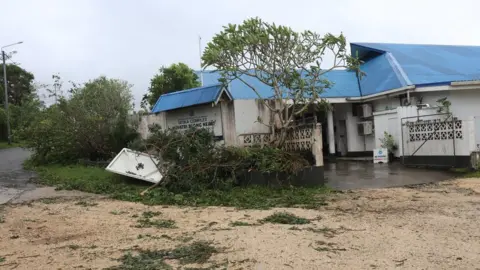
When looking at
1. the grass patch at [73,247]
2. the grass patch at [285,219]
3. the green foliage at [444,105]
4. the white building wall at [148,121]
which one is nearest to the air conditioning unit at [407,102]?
the green foliage at [444,105]

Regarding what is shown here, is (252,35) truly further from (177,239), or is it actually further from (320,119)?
(320,119)

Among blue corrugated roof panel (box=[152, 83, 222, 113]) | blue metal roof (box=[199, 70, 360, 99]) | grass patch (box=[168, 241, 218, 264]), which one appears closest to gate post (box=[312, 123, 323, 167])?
blue corrugated roof panel (box=[152, 83, 222, 113])

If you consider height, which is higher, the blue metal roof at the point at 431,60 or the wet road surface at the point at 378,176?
the blue metal roof at the point at 431,60

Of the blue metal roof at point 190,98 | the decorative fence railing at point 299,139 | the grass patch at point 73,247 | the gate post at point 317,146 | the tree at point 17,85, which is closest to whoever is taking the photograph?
the grass patch at point 73,247

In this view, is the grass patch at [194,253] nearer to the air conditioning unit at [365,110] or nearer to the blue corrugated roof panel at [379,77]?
the blue corrugated roof panel at [379,77]

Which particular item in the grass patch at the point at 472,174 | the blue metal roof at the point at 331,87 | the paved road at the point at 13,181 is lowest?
the grass patch at the point at 472,174

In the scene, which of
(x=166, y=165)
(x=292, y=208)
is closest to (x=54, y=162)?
(x=166, y=165)

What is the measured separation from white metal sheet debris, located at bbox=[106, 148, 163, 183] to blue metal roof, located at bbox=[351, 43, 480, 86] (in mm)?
10348

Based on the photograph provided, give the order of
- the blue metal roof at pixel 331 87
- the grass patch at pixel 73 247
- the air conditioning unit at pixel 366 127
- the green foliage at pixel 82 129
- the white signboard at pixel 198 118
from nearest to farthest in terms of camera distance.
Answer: the grass patch at pixel 73 247, the white signboard at pixel 198 118, the green foliage at pixel 82 129, the blue metal roof at pixel 331 87, the air conditioning unit at pixel 366 127

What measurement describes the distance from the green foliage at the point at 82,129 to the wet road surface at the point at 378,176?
25.3ft

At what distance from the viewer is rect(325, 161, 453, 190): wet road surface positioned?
1128 centimetres

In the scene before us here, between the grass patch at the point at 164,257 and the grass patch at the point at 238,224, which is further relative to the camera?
the grass patch at the point at 238,224

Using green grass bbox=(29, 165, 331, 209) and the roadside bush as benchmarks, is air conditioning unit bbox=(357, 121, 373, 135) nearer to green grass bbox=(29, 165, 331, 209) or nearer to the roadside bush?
the roadside bush

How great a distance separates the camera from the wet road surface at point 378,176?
1128 cm
